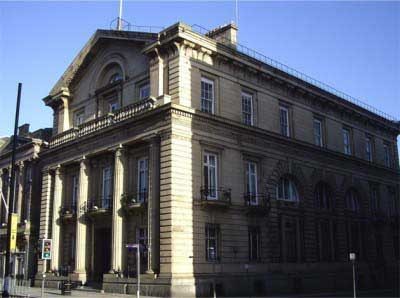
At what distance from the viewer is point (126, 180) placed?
34.5 m

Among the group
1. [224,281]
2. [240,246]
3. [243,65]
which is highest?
[243,65]

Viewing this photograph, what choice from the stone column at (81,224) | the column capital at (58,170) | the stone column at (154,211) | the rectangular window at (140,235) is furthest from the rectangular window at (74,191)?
the stone column at (154,211)

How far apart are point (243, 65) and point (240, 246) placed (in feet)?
42.7

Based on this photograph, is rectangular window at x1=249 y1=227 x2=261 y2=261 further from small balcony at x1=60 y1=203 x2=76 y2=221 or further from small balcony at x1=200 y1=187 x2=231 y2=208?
small balcony at x1=60 y1=203 x2=76 y2=221

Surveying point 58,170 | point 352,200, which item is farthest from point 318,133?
point 58,170

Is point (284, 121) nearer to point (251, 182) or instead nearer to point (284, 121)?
point (284, 121)

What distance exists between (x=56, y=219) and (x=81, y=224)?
13.7 feet

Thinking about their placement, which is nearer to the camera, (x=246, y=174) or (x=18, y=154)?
(x=246, y=174)

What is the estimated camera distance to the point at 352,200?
4722 centimetres

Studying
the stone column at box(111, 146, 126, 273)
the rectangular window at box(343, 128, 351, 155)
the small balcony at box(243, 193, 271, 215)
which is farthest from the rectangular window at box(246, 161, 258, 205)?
the rectangular window at box(343, 128, 351, 155)

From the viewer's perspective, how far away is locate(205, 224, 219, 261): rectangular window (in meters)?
31.7

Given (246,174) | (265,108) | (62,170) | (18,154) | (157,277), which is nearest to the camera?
(157,277)

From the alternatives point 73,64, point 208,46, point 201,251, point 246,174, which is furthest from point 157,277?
point 73,64

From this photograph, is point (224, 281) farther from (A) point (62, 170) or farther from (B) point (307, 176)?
(A) point (62, 170)
